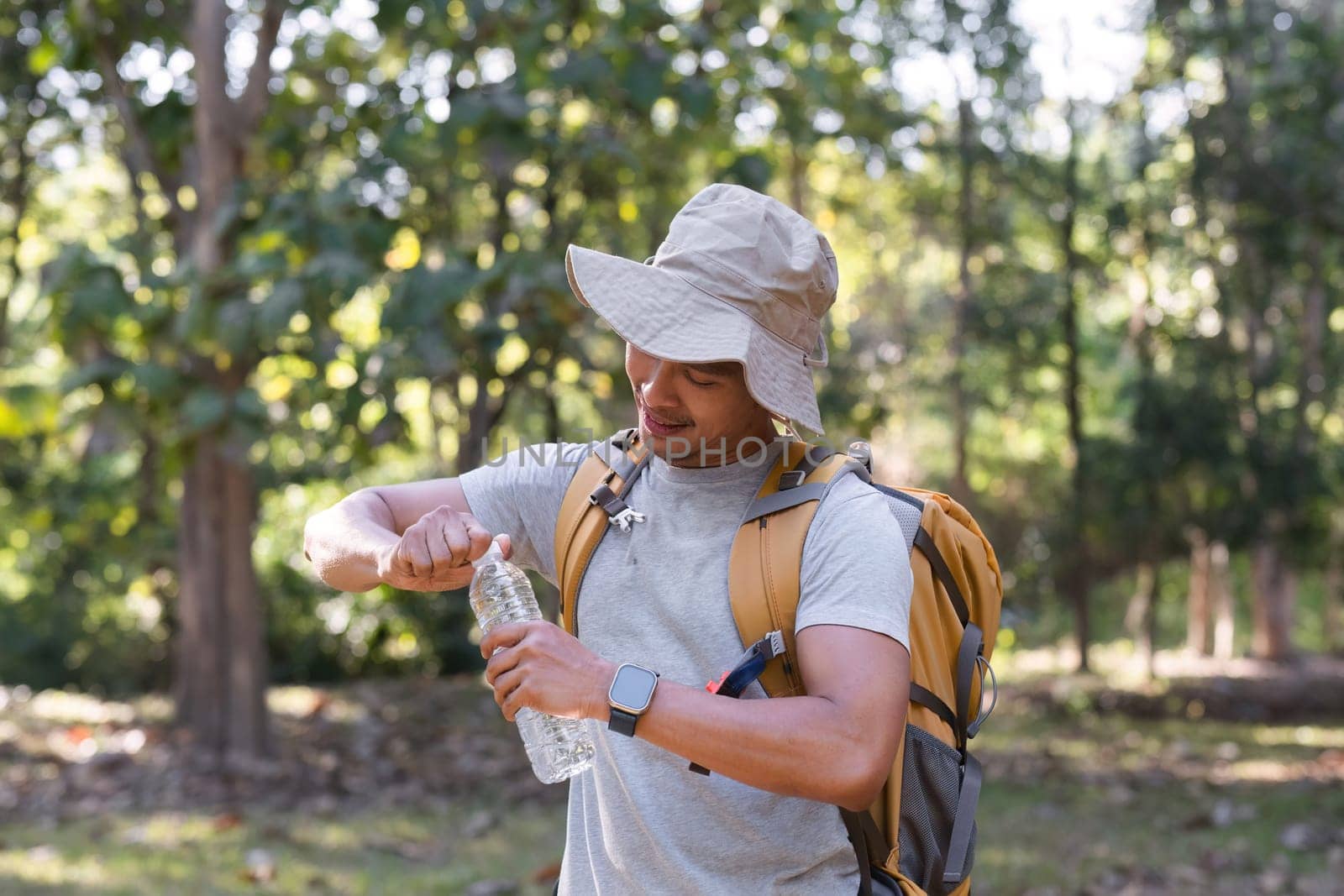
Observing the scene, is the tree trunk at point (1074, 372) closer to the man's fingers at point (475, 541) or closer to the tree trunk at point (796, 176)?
the tree trunk at point (796, 176)

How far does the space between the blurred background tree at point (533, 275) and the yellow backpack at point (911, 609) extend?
1.14 m

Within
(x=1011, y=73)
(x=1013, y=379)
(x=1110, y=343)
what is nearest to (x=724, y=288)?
(x=1011, y=73)

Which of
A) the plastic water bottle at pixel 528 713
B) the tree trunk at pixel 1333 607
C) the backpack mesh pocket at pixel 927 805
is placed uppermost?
the plastic water bottle at pixel 528 713

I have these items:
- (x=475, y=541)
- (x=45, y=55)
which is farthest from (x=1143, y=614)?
(x=475, y=541)

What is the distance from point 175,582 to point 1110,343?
40.2ft

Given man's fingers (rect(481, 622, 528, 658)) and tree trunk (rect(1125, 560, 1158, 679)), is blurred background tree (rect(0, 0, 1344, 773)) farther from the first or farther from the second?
man's fingers (rect(481, 622, 528, 658))

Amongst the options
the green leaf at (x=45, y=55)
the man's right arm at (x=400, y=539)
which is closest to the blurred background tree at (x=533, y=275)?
the green leaf at (x=45, y=55)

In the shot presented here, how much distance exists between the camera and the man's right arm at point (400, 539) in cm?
175

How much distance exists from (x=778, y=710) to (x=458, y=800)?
591 cm

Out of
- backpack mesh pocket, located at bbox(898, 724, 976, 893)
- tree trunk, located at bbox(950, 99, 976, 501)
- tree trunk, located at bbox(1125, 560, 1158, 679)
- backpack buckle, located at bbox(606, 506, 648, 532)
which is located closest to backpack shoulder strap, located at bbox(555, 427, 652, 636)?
backpack buckle, located at bbox(606, 506, 648, 532)

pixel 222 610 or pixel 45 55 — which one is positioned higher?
pixel 45 55

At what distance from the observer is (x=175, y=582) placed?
442 inches

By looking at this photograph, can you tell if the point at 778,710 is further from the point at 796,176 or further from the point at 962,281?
the point at 962,281

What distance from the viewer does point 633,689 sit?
1.54 m
